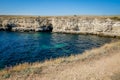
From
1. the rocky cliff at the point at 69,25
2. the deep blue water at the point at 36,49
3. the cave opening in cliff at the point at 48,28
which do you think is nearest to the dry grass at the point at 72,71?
the deep blue water at the point at 36,49

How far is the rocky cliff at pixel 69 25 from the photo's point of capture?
70156mm

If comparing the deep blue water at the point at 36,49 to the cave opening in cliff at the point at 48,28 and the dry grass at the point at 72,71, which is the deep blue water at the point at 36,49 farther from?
the cave opening in cliff at the point at 48,28

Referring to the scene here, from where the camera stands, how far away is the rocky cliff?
70.2m

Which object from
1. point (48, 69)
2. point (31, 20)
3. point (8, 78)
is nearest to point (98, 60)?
point (48, 69)

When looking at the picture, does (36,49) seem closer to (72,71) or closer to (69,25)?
(72,71)

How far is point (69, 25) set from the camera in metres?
79.2

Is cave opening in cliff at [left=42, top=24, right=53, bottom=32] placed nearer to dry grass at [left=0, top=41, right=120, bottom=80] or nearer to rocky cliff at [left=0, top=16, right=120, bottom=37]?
rocky cliff at [left=0, top=16, right=120, bottom=37]

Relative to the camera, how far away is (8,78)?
44.8 feet

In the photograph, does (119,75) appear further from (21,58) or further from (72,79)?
(21,58)

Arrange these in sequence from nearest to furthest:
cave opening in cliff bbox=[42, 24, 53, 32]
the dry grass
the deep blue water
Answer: the dry grass → the deep blue water → cave opening in cliff bbox=[42, 24, 53, 32]

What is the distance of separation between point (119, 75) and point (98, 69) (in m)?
2.17

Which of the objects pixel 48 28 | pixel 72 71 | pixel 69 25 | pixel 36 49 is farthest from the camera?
pixel 48 28

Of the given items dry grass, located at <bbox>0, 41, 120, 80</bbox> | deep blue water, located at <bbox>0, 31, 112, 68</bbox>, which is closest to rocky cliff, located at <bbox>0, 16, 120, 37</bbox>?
deep blue water, located at <bbox>0, 31, 112, 68</bbox>

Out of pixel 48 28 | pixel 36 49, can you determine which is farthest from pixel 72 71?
pixel 48 28
